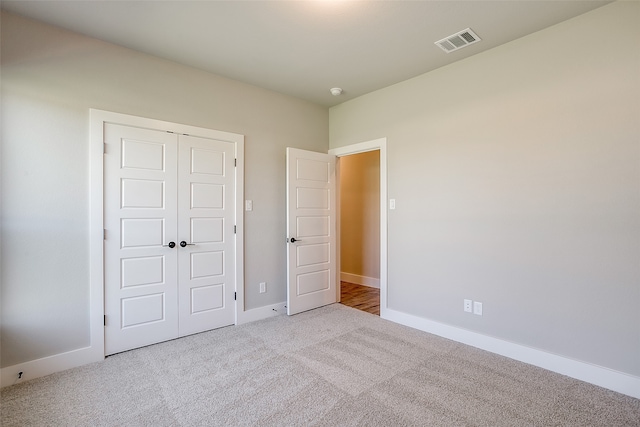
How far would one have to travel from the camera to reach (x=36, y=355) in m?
2.32

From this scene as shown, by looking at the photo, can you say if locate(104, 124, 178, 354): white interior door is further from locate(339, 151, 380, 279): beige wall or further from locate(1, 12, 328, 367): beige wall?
locate(339, 151, 380, 279): beige wall

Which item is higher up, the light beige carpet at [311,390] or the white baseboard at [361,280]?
the white baseboard at [361,280]

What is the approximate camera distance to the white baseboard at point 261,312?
343 cm

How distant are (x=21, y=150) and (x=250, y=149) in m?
1.98

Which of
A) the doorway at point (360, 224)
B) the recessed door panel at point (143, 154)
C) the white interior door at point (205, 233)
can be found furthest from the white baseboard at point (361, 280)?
the recessed door panel at point (143, 154)

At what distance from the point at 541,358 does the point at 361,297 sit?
246cm

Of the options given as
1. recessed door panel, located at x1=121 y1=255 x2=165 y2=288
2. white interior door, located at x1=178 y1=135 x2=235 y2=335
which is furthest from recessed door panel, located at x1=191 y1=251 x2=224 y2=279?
recessed door panel, located at x1=121 y1=255 x2=165 y2=288

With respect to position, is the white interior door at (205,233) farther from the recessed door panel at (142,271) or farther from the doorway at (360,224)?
the doorway at (360,224)

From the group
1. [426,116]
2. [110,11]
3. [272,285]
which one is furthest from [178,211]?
[426,116]

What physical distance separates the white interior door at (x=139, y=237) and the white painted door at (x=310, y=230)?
4.43ft

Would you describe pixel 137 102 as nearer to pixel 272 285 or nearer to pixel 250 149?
pixel 250 149

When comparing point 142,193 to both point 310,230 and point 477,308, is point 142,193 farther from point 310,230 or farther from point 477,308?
point 477,308

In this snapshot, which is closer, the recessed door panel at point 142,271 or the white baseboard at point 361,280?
the recessed door panel at point 142,271

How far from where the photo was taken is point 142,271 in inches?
110
